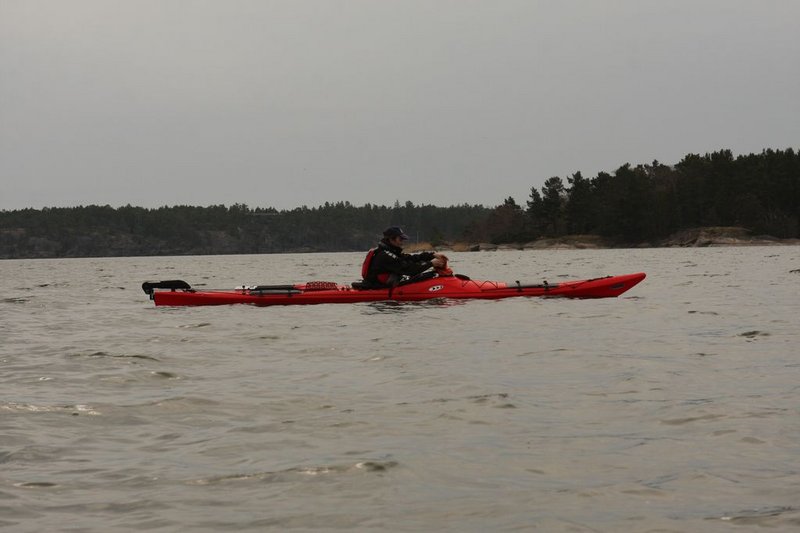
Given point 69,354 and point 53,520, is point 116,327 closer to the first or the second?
point 69,354

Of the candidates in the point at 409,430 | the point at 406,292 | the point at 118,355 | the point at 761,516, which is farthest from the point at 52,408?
the point at 406,292

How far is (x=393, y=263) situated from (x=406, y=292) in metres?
0.61

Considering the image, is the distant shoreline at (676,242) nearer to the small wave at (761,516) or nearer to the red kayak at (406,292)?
the red kayak at (406,292)

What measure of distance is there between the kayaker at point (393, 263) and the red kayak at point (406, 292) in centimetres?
23

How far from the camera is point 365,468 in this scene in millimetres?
4895

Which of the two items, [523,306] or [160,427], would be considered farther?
[523,306]

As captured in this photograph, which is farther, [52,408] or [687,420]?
[52,408]

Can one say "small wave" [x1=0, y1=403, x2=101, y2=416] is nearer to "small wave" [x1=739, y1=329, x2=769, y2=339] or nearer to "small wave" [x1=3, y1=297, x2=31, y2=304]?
"small wave" [x1=739, y1=329, x2=769, y2=339]

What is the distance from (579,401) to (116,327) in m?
9.18

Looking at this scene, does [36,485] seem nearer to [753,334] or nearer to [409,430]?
[409,430]

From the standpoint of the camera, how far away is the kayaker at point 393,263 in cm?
1662

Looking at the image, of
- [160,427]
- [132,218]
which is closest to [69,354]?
[160,427]

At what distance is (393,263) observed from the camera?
16672 mm

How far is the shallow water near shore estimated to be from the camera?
4.19 m
